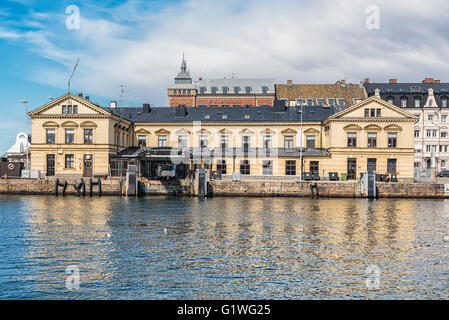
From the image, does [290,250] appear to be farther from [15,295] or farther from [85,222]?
[85,222]

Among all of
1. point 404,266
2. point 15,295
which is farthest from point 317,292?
point 15,295

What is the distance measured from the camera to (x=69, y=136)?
242ft

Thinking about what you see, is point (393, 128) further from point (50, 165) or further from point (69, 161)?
point (50, 165)

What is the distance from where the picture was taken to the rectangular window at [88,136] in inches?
2879

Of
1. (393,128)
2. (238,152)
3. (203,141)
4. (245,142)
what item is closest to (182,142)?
(203,141)

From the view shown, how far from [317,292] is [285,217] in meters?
22.7

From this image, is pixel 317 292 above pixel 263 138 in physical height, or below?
below

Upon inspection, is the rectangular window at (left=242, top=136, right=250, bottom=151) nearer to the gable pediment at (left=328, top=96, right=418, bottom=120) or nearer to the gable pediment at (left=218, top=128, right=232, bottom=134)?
the gable pediment at (left=218, top=128, right=232, bottom=134)

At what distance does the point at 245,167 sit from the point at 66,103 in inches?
1231

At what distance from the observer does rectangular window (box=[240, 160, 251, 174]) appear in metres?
74.5

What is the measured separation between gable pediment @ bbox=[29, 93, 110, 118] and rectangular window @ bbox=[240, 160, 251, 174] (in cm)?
2450

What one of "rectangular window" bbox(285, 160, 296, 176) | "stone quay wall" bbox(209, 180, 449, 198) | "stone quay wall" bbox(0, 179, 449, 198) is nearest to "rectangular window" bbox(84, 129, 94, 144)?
"stone quay wall" bbox(0, 179, 449, 198)

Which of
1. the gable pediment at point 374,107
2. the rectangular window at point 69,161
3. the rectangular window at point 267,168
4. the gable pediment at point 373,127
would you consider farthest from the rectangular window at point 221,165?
the rectangular window at point 69,161

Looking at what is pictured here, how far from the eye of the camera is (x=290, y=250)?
27234 mm
